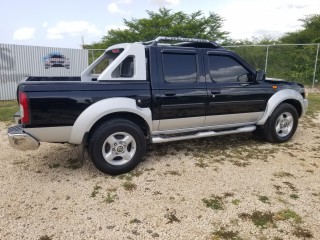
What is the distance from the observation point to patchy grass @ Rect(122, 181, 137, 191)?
369cm

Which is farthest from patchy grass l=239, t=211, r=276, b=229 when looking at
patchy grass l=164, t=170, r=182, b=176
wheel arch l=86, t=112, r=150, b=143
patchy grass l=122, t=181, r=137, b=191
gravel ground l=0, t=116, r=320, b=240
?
wheel arch l=86, t=112, r=150, b=143

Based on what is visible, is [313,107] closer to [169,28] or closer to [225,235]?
[225,235]

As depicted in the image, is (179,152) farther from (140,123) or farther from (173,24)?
(173,24)

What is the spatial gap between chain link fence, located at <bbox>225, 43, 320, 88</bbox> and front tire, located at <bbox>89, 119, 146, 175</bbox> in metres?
12.5

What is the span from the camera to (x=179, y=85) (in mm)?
4387

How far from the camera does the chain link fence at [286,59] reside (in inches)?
595

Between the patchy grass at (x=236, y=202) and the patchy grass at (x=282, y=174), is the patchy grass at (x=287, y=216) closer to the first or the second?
the patchy grass at (x=236, y=202)

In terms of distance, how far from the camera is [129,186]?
12.3ft

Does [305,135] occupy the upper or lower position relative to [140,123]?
Answer: lower

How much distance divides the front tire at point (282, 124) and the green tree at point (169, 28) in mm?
15759

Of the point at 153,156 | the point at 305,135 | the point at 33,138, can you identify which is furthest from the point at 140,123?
the point at 305,135

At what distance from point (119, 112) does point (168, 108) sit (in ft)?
2.39

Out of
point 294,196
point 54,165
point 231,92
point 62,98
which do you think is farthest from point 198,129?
point 54,165

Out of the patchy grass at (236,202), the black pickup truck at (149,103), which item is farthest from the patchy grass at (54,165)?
the patchy grass at (236,202)
